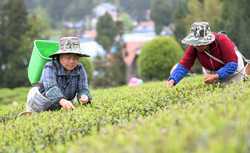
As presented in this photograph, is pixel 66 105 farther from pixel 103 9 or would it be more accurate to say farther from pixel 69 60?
pixel 103 9

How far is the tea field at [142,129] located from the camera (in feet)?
9.09

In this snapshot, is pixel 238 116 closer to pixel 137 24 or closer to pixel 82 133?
pixel 82 133

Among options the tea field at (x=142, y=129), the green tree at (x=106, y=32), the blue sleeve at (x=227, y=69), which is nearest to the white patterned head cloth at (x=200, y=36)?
the blue sleeve at (x=227, y=69)

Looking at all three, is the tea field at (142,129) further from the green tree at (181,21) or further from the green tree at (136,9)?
the green tree at (136,9)

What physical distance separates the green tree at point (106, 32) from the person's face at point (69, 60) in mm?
62608

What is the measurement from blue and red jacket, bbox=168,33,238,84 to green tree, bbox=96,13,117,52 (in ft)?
203

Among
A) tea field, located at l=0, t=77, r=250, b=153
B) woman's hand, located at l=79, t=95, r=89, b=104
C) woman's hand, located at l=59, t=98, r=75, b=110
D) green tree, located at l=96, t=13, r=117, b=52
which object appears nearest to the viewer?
tea field, located at l=0, t=77, r=250, b=153

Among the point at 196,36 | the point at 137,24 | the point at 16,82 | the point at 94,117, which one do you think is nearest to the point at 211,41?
the point at 196,36

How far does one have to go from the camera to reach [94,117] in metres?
5.13

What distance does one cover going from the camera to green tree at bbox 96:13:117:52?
69.4 m

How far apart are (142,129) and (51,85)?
3.14 metres

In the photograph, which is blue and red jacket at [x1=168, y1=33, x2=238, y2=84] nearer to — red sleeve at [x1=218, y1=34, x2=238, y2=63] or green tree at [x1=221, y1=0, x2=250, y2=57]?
red sleeve at [x1=218, y1=34, x2=238, y2=63]

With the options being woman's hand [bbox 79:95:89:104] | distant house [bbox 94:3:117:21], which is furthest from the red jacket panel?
distant house [bbox 94:3:117:21]

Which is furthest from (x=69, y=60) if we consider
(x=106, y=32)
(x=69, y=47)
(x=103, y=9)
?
(x=103, y=9)
